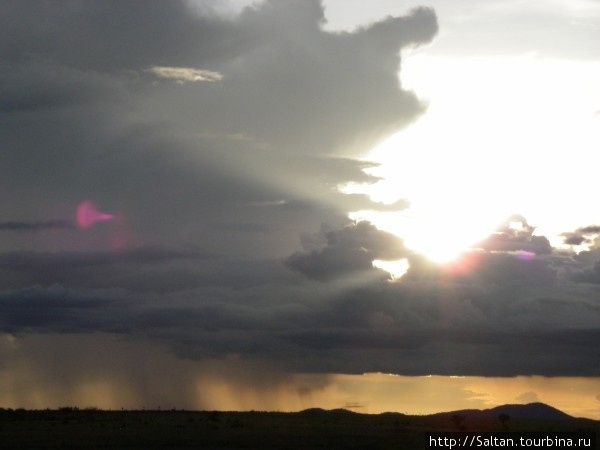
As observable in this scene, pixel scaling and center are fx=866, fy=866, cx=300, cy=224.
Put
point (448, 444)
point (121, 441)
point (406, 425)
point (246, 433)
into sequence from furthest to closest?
point (406, 425) < point (246, 433) < point (121, 441) < point (448, 444)

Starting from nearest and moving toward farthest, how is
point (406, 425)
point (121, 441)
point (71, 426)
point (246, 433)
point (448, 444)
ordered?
point (448, 444)
point (121, 441)
point (246, 433)
point (71, 426)
point (406, 425)

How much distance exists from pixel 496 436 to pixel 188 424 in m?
52.6

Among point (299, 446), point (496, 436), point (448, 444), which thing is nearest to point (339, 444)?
point (299, 446)

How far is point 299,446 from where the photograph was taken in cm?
10269

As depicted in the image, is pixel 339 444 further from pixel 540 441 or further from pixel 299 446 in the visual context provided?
pixel 540 441

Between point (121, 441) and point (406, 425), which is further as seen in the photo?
point (406, 425)

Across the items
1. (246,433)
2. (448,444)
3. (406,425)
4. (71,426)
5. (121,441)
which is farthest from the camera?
(406,425)

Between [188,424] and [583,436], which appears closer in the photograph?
[583,436]

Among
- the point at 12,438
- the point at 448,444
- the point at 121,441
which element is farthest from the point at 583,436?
the point at 12,438

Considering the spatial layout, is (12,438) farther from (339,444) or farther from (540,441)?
(540,441)

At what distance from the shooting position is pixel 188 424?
14112cm

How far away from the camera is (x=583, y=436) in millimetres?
114250

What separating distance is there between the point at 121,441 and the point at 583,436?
197 feet

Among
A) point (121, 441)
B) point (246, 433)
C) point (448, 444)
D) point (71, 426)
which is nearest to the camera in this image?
point (448, 444)
